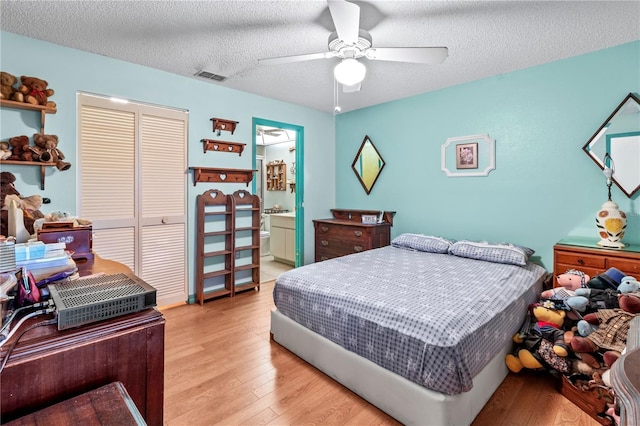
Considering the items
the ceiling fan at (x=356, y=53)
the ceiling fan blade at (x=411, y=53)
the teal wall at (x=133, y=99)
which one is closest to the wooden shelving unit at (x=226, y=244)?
the teal wall at (x=133, y=99)

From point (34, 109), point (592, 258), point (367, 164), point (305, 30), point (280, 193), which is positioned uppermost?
point (305, 30)

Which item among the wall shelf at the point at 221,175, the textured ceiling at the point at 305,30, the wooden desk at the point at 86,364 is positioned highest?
the textured ceiling at the point at 305,30

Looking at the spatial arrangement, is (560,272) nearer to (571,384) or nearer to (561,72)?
(571,384)

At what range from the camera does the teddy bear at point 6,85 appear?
2.34 meters

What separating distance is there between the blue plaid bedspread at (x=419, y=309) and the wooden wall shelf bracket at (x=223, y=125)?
2.07 meters

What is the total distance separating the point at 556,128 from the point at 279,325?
313cm

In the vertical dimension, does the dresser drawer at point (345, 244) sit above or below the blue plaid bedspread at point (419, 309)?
above

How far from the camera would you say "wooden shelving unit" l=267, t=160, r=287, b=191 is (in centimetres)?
622

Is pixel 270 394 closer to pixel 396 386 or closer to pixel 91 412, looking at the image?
pixel 396 386

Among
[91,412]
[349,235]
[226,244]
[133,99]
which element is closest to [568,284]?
[349,235]

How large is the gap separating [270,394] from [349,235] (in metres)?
2.51

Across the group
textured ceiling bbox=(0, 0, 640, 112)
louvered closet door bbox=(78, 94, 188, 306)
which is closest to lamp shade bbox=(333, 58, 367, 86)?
textured ceiling bbox=(0, 0, 640, 112)

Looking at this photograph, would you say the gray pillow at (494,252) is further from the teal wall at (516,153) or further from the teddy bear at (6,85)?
the teddy bear at (6,85)

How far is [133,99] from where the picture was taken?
10.2ft
